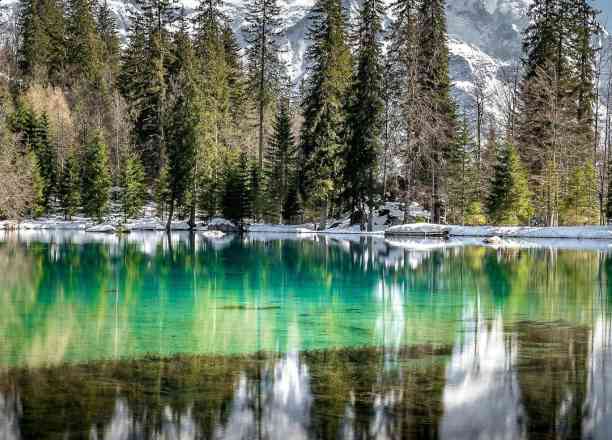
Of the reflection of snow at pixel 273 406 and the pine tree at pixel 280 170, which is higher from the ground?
the pine tree at pixel 280 170

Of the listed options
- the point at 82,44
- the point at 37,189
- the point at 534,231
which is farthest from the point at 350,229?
the point at 82,44

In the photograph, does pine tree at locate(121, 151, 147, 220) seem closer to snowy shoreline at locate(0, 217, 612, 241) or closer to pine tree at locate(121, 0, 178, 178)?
snowy shoreline at locate(0, 217, 612, 241)

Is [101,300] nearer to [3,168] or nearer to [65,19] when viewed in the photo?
[3,168]

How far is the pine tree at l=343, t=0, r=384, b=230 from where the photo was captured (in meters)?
49.7

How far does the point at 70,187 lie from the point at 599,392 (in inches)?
2373

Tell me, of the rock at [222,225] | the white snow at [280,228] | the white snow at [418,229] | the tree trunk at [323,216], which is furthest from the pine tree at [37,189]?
the white snow at [418,229]

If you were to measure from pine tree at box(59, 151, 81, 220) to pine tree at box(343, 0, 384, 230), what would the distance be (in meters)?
25.2

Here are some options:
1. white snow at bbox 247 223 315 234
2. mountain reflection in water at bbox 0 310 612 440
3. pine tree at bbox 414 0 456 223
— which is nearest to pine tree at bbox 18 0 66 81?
white snow at bbox 247 223 315 234

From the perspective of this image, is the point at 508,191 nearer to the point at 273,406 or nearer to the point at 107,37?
the point at 273,406

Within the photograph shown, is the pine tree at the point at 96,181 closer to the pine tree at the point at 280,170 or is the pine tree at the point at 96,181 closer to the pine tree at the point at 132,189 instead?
the pine tree at the point at 132,189

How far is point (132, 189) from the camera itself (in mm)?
60438

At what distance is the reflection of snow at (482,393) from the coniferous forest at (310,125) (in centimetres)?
3432

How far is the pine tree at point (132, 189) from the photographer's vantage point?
6034cm

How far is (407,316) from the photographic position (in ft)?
46.0
